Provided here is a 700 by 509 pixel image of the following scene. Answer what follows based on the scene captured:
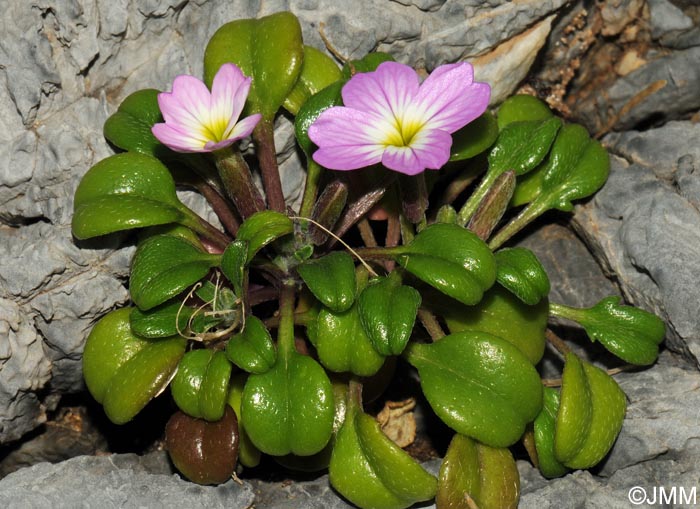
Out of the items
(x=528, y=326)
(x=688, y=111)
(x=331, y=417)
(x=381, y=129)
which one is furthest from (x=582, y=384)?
(x=688, y=111)

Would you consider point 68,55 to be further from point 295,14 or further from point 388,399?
point 388,399

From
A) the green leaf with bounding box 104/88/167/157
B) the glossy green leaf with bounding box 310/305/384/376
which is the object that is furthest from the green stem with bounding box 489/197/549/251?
the green leaf with bounding box 104/88/167/157

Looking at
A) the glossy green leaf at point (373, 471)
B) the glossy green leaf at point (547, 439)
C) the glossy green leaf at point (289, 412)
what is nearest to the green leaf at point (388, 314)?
the glossy green leaf at point (289, 412)

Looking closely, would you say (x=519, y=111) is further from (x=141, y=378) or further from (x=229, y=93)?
(x=141, y=378)

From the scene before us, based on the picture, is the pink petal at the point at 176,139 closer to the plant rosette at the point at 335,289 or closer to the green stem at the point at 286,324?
the plant rosette at the point at 335,289

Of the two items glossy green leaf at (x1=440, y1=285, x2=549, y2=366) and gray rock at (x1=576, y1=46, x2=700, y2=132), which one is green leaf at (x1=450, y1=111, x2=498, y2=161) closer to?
glossy green leaf at (x1=440, y1=285, x2=549, y2=366)
